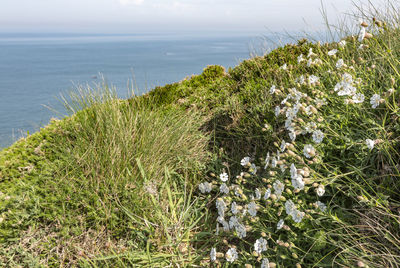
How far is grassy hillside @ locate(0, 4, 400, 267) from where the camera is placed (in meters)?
2.22

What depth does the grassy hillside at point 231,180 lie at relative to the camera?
2223 mm

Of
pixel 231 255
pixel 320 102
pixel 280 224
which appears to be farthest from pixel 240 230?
pixel 320 102

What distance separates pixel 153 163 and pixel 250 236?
1.24 metres

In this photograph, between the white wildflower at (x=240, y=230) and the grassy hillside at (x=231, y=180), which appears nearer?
the grassy hillside at (x=231, y=180)

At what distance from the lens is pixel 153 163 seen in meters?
3.40

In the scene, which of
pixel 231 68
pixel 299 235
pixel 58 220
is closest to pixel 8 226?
pixel 58 220

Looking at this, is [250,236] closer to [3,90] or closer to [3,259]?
[3,259]

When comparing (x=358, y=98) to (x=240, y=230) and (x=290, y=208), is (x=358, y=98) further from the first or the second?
(x=240, y=230)

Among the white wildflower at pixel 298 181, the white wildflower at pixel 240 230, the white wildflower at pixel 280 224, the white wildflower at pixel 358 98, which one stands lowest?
the white wildflower at pixel 240 230

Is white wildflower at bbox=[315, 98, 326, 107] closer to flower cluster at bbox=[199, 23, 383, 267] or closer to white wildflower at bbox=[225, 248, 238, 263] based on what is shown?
flower cluster at bbox=[199, 23, 383, 267]

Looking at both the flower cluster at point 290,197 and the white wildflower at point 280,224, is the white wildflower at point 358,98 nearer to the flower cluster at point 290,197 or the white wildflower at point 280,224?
the flower cluster at point 290,197

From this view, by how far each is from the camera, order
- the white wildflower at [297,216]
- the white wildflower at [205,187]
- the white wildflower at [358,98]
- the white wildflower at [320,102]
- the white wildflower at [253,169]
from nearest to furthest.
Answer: the white wildflower at [297,216], the white wildflower at [358,98], the white wildflower at [320,102], the white wildflower at [253,169], the white wildflower at [205,187]

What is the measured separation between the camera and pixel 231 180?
141 inches

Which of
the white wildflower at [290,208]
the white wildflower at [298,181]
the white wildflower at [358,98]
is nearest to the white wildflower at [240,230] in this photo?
the white wildflower at [290,208]
